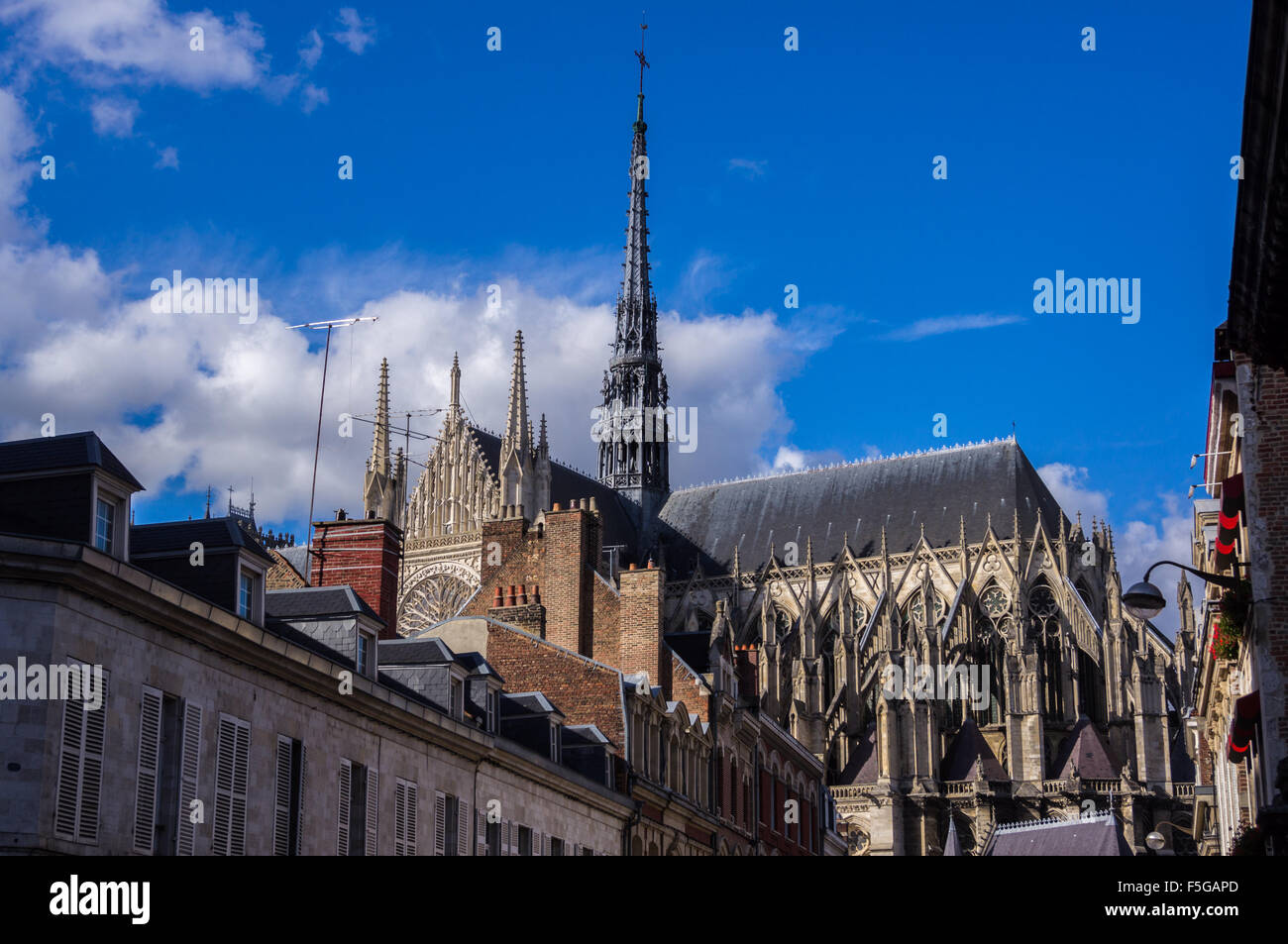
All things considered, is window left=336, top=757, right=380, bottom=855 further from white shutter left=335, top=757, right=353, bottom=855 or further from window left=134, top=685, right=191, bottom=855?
window left=134, top=685, right=191, bottom=855

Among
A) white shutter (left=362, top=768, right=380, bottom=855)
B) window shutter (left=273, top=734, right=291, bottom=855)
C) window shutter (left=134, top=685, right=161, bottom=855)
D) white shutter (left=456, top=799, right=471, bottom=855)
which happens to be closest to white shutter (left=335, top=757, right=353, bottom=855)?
white shutter (left=362, top=768, right=380, bottom=855)

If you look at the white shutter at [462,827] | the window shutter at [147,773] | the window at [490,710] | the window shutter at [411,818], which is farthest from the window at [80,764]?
the window at [490,710]

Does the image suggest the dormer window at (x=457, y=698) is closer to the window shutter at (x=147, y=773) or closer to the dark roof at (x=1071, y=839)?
the window shutter at (x=147, y=773)

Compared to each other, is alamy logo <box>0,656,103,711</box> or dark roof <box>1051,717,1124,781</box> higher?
dark roof <box>1051,717,1124,781</box>

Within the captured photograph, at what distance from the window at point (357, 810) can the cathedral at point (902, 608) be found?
32.2 meters

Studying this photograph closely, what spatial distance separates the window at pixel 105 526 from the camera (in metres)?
15.0

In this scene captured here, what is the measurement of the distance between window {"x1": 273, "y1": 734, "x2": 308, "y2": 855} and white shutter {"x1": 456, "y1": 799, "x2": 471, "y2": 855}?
386cm

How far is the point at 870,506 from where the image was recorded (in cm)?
7175

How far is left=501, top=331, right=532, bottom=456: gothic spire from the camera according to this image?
228 ft

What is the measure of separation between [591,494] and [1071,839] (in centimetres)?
3796

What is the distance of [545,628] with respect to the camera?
1268 inches

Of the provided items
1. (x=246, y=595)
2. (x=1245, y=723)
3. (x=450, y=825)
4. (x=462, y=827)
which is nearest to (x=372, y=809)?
(x=450, y=825)
